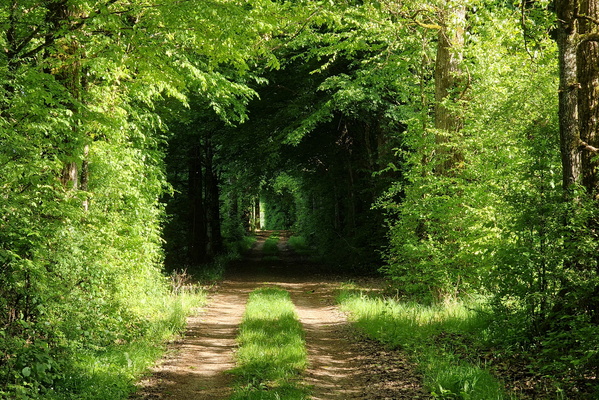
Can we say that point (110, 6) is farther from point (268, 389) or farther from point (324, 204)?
point (324, 204)

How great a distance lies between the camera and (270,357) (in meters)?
7.75

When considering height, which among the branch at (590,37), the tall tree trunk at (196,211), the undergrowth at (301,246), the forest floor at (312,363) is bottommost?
the forest floor at (312,363)

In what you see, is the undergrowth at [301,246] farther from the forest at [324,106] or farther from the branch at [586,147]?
the branch at [586,147]

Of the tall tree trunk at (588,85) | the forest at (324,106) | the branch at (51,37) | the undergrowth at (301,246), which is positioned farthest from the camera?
the undergrowth at (301,246)

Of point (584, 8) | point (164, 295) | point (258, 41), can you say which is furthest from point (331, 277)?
point (584, 8)

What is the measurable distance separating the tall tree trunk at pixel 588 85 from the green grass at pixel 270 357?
A: 15.3 ft

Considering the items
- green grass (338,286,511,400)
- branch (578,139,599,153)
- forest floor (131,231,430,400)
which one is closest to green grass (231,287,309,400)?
forest floor (131,231,430,400)

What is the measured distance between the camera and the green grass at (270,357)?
633cm

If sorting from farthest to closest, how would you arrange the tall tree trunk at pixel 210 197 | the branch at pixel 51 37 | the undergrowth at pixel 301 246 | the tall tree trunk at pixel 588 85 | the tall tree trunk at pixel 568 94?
the undergrowth at pixel 301 246
the tall tree trunk at pixel 210 197
the branch at pixel 51 37
the tall tree trunk at pixel 568 94
the tall tree trunk at pixel 588 85

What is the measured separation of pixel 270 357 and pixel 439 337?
2.93m

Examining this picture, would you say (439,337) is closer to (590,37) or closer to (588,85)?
(588,85)

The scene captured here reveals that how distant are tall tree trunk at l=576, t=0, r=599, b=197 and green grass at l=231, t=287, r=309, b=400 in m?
4.65

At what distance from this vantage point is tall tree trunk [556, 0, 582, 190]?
6.58 metres

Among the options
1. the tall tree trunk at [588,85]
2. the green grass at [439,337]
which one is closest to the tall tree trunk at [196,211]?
the green grass at [439,337]
